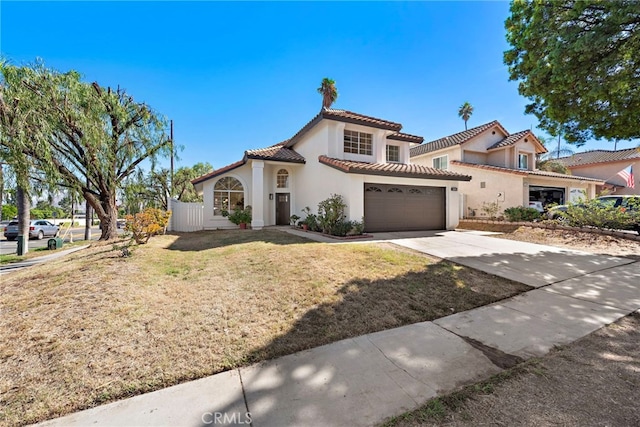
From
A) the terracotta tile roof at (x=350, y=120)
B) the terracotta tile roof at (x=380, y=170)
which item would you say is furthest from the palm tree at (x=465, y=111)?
the terracotta tile roof at (x=350, y=120)

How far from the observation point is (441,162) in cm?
2158

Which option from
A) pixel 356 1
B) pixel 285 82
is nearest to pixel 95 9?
pixel 285 82

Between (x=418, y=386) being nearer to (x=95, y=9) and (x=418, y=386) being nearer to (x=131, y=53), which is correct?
(x=95, y=9)

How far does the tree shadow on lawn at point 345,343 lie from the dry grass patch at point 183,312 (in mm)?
32

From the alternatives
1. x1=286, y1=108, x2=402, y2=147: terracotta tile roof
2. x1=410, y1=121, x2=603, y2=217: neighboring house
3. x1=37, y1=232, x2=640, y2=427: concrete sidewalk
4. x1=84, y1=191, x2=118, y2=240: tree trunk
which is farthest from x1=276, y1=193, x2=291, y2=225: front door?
x1=410, y1=121, x2=603, y2=217: neighboring house

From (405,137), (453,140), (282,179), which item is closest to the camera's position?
(405,137)

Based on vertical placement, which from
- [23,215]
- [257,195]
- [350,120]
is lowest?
[23,215]

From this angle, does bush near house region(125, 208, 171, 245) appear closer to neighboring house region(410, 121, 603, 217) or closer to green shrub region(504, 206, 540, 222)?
green shrub region(504, 206, 540, 222)

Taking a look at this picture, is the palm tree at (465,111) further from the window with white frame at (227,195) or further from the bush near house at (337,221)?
the window with white frame at (227,195)

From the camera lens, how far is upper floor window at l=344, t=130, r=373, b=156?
45.9ft

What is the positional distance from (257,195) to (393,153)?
29.9ft

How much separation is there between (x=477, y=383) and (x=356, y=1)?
11828 mm

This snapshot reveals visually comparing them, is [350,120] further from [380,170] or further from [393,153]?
[393,153]

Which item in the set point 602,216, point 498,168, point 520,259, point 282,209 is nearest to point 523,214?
point 602,216
